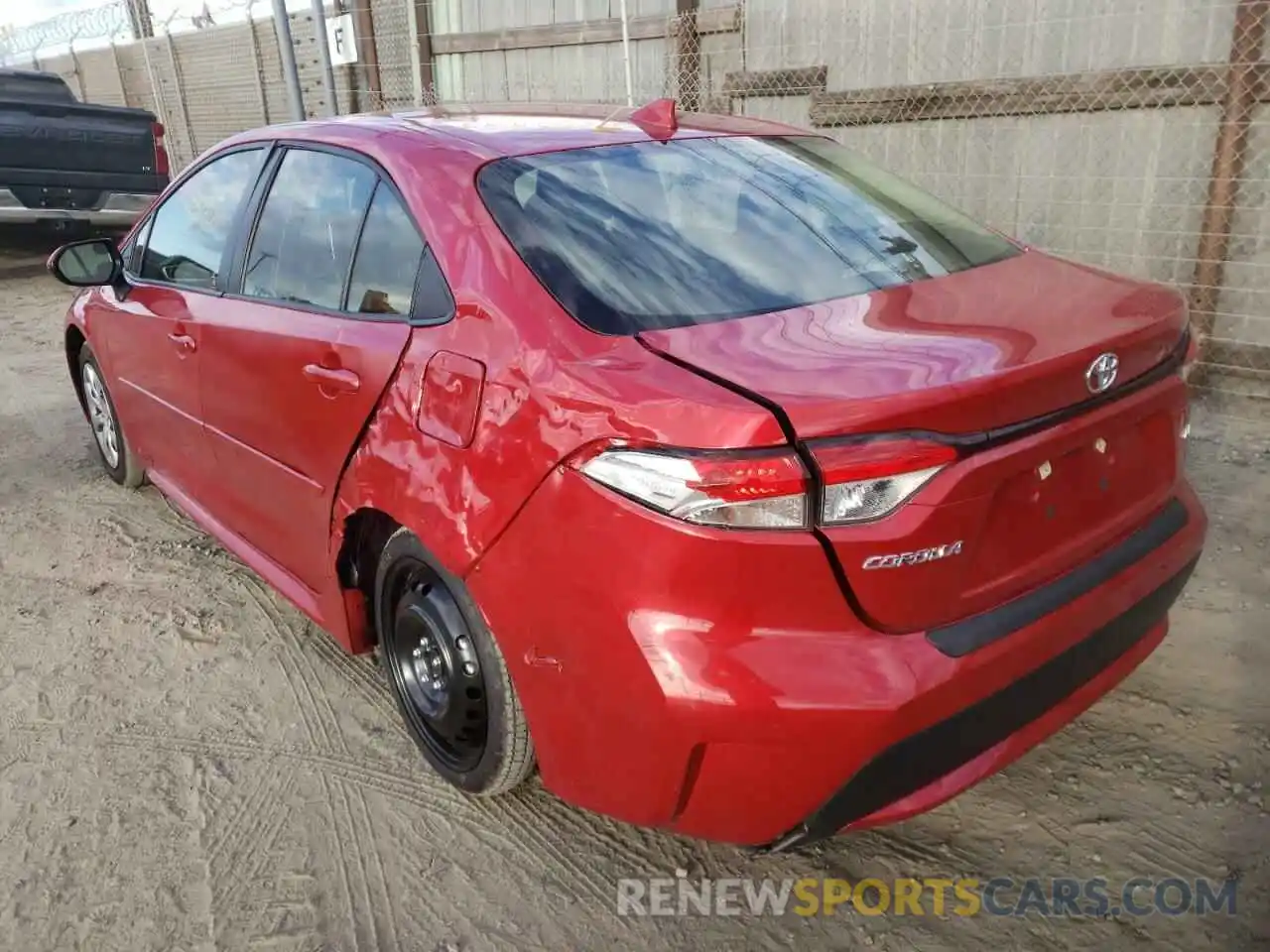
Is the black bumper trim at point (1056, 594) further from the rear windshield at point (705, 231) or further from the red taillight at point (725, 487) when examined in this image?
the rear windshield at point (705, 231)

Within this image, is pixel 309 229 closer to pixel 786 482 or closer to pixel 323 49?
pixel 786 482

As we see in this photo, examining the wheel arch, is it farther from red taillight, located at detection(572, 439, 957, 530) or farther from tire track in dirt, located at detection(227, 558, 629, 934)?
red taillight, located at detection(572, 439, 957, 530)

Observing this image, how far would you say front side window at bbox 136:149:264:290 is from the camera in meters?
3.29

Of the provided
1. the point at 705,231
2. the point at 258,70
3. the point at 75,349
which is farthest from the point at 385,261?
the point at 258,70

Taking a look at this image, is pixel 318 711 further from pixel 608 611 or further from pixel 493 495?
pixel 608 611

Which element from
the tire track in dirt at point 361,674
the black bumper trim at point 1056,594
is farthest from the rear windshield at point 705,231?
the tire track in dirt at point 361,674

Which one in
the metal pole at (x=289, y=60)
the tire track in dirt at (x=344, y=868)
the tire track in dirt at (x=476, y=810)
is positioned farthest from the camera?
the metal pole at (x=289, y=60)

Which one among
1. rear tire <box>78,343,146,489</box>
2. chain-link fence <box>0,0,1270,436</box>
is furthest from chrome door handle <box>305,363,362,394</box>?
chain-link fence <box>0,0,1270,436</box>

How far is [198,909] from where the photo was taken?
2285mm

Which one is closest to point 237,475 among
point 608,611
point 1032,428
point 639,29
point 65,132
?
point 608,611

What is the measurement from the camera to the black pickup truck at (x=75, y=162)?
361 inches

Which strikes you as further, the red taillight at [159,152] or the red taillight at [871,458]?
the red taillight at [159,152]

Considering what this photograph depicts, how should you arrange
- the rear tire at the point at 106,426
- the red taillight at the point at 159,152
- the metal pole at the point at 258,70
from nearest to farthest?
the rear tire at the point at 106,426, the red taillight at the point at 159,152, the metal pole at the point at 258,70

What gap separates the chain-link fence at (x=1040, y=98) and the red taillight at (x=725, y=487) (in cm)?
449
